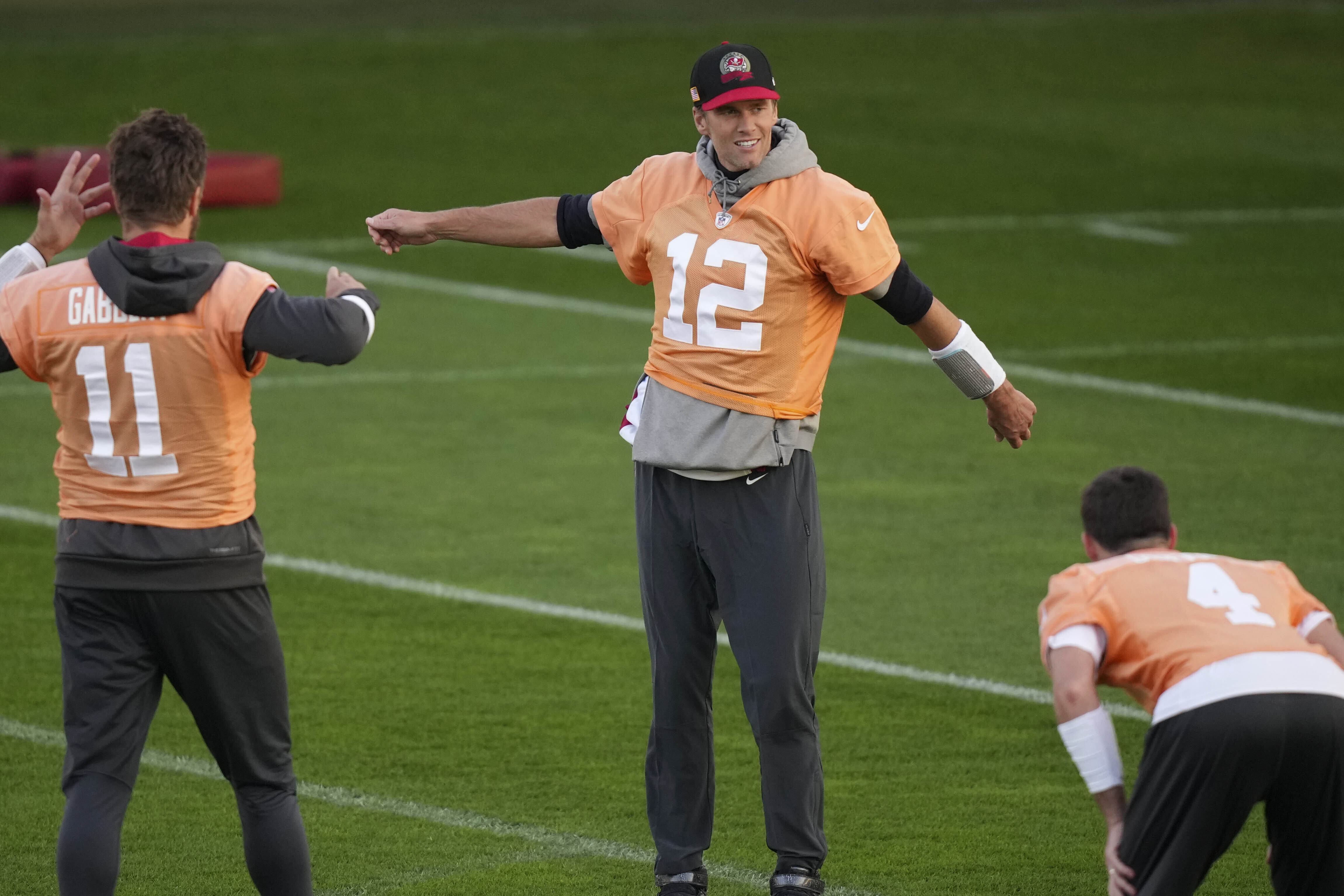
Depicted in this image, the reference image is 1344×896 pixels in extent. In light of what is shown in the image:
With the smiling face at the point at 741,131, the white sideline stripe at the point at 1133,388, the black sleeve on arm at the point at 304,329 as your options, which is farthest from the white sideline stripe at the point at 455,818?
the white sideline stripe at the point at 1133,388

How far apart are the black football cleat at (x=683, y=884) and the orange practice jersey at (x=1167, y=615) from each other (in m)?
1.50

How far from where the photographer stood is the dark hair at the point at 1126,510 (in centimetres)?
447

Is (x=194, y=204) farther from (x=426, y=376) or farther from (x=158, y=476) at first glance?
(x=426, y=376)

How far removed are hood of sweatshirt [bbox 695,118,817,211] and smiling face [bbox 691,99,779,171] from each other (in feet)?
0.08

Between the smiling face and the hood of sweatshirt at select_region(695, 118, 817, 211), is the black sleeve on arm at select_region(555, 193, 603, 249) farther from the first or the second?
the smiling face

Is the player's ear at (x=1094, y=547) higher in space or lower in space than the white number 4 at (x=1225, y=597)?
higher

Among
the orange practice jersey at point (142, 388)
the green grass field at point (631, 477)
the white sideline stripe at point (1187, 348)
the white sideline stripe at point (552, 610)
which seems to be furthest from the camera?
the white sideline stripe at point (1187, 348)

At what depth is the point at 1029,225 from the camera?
A: 20.3 meters

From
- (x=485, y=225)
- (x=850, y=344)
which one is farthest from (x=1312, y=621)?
(x=850, y=344)

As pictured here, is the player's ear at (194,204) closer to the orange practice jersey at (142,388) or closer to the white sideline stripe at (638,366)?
the orange practice jersey at (142,388)

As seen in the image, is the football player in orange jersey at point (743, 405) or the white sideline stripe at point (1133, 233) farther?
the white sideline stripe at point (1133, 233)

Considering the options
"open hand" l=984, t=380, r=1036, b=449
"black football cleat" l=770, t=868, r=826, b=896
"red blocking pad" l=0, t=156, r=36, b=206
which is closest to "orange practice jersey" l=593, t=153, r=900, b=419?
"open hand" l=984, t=380, r=1036, b=449

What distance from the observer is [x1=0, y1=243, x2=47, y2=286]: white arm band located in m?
4.99

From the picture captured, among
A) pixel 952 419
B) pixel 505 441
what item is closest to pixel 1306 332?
pixel 952 419
